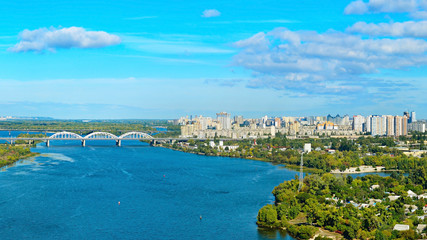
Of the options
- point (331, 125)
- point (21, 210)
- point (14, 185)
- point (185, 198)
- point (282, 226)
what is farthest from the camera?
point (331, 125)

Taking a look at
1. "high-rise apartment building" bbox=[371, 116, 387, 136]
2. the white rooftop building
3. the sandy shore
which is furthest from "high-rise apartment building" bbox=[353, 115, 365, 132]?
the white rooftop building

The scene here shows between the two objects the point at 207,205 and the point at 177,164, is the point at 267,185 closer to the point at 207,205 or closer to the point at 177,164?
the point at 207,205

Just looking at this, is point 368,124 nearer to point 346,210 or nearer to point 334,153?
point 334,153

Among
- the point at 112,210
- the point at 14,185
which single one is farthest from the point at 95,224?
the point at 14,185

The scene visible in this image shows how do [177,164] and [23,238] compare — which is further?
[177,164]

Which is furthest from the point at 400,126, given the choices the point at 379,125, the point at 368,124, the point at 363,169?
the point at 363,169

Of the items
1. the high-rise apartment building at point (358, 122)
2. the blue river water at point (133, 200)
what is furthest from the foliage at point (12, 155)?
the high-rise apartment building at point (358, 122)

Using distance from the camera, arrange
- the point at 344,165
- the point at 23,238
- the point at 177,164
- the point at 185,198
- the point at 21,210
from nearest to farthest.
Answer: the point at 23,238 → the point at 21,210 → the point at 185,198 → the point at 344,165 → the point at 177,164

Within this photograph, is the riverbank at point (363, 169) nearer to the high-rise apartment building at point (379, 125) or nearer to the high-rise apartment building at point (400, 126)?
the high-rise apartment building at point (400, 126)
